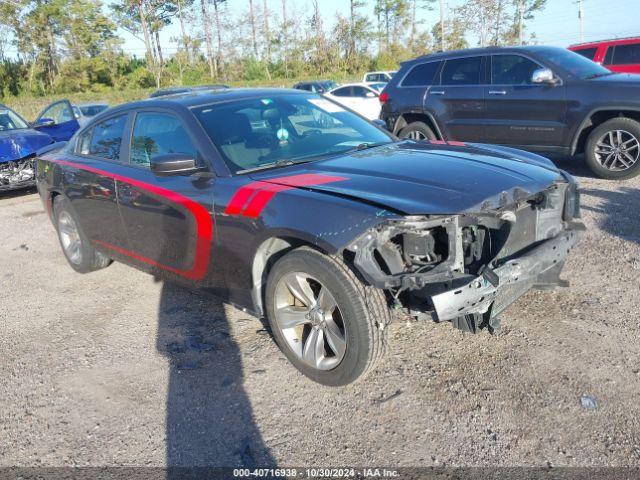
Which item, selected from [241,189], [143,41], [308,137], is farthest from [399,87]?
[143,41]

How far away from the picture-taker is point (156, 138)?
160 inches

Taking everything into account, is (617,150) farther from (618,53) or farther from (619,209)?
(618,53)

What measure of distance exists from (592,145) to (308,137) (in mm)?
4918

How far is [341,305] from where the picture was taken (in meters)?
2.87

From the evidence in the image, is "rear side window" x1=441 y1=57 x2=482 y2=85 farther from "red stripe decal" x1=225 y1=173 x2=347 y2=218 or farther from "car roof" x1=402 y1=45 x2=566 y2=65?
"red stripe decal" x1=225 y1=173 x2=347 y2=218

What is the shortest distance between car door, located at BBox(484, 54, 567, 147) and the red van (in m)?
5.44

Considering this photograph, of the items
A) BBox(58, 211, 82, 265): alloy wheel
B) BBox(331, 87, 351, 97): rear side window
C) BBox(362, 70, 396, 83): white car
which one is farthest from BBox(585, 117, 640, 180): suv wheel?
BBox(362, 70, 396, 83): white car

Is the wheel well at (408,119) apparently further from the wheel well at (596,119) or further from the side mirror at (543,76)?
the wheel well at (596,119)

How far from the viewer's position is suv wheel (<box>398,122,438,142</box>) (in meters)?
8.81

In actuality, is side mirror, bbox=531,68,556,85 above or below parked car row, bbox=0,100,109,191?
above

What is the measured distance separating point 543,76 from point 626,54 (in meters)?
6.11

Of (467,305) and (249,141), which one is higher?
(249,141)

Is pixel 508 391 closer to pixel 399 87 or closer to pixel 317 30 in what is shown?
pixel 399 87

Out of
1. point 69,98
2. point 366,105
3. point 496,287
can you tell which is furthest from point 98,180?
point 69,98
